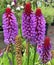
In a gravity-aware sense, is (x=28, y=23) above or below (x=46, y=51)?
above

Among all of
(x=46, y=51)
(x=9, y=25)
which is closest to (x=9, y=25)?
(x=9, y=25)

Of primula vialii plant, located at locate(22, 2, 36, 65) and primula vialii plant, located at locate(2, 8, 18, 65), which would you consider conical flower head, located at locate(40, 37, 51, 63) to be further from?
primula vialii plant, located at locate(2, 8, 18, 65)

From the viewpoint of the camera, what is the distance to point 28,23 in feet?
6.41

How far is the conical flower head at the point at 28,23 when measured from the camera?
6.35 ft

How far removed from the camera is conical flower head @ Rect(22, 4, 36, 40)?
1.94 m

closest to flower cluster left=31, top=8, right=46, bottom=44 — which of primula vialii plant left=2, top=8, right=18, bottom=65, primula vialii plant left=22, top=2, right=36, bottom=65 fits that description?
primula vialii plant left=22, top=2, right=36, bottom=65

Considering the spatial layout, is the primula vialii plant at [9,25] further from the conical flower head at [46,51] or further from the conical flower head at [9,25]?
the conical flower head at [46,51]

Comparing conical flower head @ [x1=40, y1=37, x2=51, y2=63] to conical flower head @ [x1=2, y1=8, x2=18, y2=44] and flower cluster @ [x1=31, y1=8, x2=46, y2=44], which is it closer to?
flower cluster @ [x1=31, y1=8, x2=46, y2=44]

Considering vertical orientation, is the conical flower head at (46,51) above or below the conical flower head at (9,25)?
below

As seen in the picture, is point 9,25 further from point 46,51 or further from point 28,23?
point 46,51

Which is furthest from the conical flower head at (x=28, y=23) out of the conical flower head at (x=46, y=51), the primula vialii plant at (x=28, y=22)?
the conical flower head at (x=46, y=51)

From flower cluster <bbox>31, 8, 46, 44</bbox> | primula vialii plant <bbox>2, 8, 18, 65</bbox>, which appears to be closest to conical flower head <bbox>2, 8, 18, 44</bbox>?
primula vialii plant <bbox>2, 8, 18, 65</bbox>

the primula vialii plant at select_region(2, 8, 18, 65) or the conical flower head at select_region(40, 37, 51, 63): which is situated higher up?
the primula vialii plant at select_region(2, 8, 18, 65)

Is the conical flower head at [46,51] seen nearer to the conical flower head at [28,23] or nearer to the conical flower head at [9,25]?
the conical flower head at [28,23]
